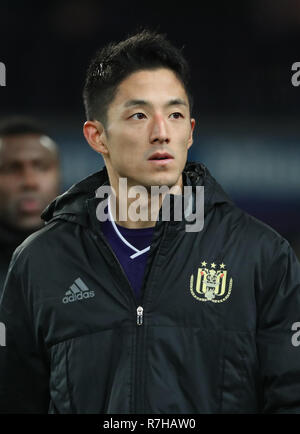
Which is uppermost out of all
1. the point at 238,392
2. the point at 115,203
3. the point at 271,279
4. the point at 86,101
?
the point at 86,101

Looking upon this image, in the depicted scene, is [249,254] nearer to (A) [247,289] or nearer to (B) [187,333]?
(A) [247,289]

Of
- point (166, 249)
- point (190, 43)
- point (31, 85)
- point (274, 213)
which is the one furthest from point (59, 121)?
point (166, 249)

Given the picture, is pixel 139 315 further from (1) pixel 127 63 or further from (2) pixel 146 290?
(1) pixel 127 63

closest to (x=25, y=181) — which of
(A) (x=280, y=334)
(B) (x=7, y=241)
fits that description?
(B) (x=7, y=241)

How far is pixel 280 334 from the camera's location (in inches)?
82.0

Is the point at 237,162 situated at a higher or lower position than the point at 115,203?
higher

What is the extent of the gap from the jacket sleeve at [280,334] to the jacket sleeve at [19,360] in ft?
2.26

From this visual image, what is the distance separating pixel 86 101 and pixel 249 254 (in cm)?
78

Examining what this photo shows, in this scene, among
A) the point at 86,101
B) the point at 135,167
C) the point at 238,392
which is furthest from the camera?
the point at 86,101

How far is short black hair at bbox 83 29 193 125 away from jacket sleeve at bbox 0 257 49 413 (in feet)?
2.04

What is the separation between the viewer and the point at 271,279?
2.12 metres

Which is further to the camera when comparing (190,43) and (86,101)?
(190,43)

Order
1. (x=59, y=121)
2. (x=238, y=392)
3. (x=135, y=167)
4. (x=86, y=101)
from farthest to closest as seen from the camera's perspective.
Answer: (x=59, y=121) < (x=86, y=101) < (x=135, y=167) < (x=238, y=392)

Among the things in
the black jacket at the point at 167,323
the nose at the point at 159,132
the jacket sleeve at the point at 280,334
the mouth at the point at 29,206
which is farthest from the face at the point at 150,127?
the mouth at the point at 29,206
